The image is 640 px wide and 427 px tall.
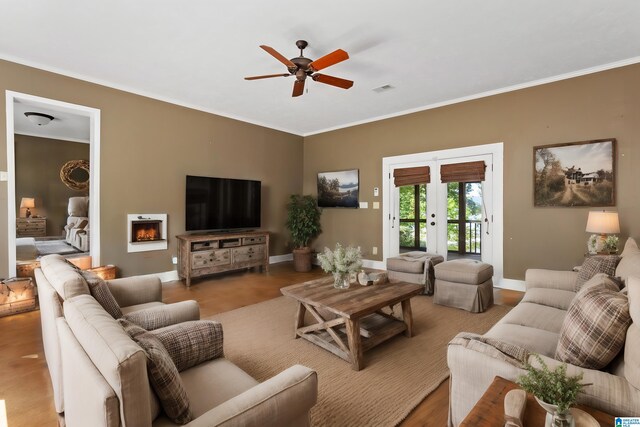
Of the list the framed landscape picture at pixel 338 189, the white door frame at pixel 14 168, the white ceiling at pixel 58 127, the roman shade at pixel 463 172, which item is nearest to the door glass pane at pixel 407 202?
the roman shade at pixel 463 172

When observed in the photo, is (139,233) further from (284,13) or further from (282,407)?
(282,407)

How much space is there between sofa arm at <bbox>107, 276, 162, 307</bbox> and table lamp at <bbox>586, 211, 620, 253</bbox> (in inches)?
182

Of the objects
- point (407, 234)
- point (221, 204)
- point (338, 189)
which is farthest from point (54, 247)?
point (407, 234)

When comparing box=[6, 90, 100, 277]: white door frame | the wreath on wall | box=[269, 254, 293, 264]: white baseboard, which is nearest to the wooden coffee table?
box=[6, 90, 100, 277]: white door frame

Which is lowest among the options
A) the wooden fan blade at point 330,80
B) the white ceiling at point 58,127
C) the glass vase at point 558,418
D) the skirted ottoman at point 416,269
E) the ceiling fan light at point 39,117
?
the skirted ottoman at point 416,269

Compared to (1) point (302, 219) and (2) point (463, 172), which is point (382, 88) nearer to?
(2) point (463, 172)

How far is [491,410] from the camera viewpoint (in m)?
1.08

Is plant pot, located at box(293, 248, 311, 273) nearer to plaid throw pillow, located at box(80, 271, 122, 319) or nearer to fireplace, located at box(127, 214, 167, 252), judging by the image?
fireplace, located at box(127, 214, 167, 252)

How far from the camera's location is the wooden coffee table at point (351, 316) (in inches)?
95.9

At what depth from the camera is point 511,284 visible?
465 cm

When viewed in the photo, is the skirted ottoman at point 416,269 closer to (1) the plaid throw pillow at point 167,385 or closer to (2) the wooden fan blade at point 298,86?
(2) the wooden fan blade at point 298,86

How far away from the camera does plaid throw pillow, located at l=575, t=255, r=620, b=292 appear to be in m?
2.60

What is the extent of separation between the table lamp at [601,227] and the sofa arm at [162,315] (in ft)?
13.9

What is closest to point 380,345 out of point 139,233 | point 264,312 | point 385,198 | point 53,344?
point 264,312
